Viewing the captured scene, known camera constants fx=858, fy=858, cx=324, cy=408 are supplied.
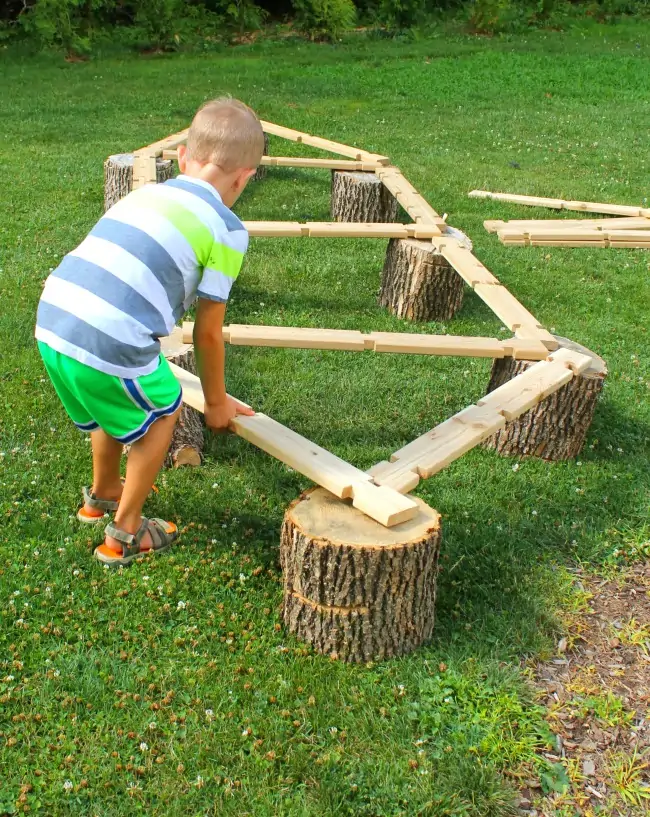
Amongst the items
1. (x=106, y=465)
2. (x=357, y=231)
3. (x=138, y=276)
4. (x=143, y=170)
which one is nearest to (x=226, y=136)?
(x=138, y=276)

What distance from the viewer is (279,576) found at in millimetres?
3396

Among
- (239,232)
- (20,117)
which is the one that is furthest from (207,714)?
(20,117)

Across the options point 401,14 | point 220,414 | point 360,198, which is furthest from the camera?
point 401,14

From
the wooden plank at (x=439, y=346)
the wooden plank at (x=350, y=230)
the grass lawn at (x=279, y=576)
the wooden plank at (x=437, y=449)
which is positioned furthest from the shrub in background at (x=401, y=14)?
the wooden plank at (x=437, y=449)

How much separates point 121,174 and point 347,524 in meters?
4.85

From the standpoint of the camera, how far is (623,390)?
5.01 meters

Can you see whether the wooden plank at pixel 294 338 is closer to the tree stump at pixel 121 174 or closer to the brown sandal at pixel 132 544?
the brown sandal at pixel 132 544

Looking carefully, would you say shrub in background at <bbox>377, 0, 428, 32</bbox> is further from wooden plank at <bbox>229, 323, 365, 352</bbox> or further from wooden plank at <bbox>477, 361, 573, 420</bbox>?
wooden plank at <bbox>477, 361, 573, 420</bbox>

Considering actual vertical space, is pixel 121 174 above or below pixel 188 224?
below

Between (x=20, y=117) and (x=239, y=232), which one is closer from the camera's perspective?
(x=239, y=232)

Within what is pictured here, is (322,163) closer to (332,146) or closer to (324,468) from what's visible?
(332,146)

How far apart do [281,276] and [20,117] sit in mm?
6110

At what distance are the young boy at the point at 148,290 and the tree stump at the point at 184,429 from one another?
0.79 meters

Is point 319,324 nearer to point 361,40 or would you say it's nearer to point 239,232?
point 239,232
